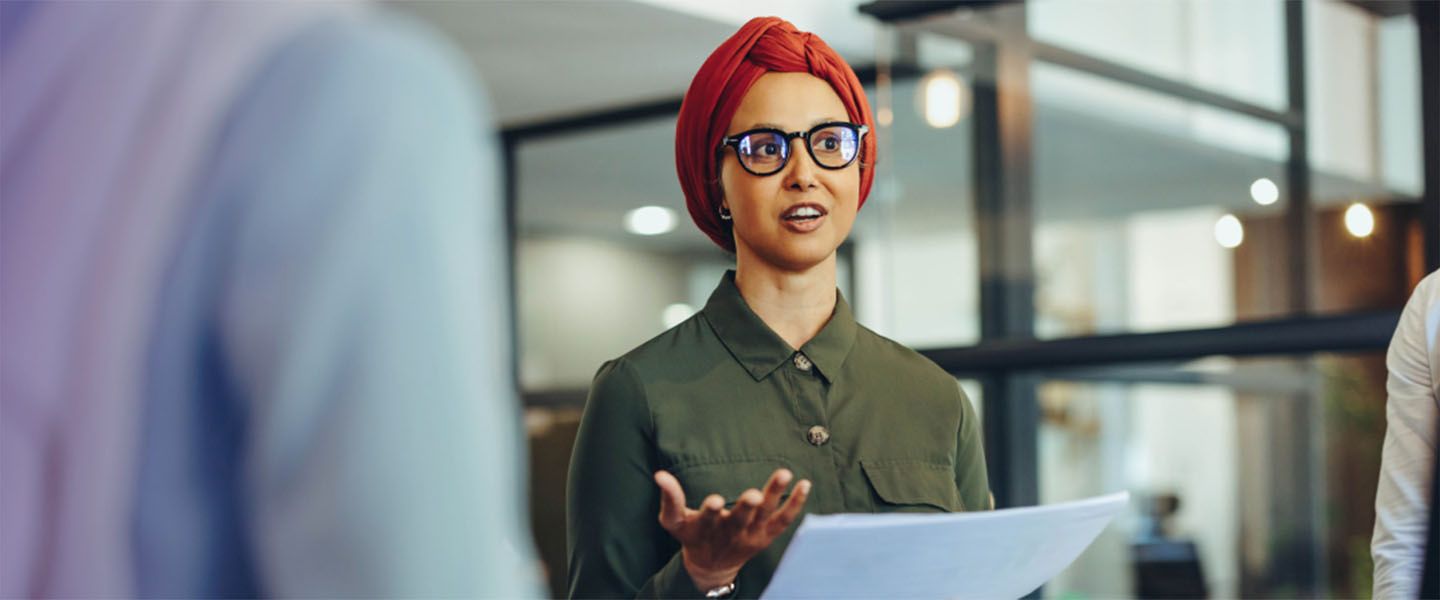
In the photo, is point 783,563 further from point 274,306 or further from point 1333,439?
point 1333,439

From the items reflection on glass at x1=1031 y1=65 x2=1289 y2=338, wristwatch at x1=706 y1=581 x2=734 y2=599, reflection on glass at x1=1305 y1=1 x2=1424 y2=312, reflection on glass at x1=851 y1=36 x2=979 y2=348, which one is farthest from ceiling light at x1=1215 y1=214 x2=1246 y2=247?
wristwatch at x1=706 y1=581 x2=734 y2=599

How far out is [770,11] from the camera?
459cm

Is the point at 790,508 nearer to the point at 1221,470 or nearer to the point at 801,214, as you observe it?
the point at 801,214

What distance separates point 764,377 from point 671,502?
0.90 feet

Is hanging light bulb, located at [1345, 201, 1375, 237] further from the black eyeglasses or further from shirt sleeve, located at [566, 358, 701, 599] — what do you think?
shirt sleeve, located at [566, 358, 701, 599]

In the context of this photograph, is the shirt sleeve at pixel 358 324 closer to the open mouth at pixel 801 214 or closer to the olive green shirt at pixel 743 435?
the olive green shirt at pixel 743 435

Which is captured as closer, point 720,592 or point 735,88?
point 720,592

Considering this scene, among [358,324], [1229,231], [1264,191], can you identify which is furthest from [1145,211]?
[358,324]

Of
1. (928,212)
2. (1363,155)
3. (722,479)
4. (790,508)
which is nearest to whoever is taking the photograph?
(790,508)

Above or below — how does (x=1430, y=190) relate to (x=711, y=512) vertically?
above

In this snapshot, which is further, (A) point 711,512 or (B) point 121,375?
(A) point 711,512

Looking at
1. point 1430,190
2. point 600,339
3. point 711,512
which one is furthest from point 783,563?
point 600,339

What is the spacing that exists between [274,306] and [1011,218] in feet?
13.7

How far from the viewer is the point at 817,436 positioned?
148cm
